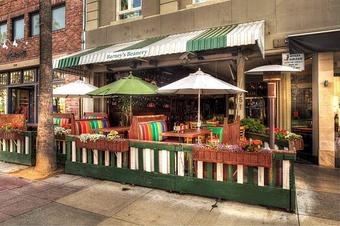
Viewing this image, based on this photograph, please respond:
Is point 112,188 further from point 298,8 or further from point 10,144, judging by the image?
point 298,8

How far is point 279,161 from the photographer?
4.40 meters

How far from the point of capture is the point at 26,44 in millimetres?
13383

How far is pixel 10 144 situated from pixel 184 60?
20.2 ft

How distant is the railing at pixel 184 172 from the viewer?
427 centimetres

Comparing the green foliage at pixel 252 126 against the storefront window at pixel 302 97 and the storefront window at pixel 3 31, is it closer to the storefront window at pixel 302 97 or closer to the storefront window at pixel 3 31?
the storefront window at pixel 302 97

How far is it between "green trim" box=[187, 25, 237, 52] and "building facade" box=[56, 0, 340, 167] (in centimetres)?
3

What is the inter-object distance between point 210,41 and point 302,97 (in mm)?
3584

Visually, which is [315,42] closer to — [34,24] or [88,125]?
[88,125]

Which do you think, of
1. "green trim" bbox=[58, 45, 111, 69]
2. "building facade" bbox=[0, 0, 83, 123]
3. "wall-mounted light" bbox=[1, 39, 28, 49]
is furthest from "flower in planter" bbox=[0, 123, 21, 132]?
"wall-mounted light" bbox=[1, 39, 28, 49]

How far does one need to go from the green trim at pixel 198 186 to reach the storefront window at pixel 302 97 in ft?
15.6

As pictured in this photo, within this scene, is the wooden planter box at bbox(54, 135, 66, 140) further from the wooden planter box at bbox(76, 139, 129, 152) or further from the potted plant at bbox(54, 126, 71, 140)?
the wooden planter box at bbox(76, 139, 129, 152)

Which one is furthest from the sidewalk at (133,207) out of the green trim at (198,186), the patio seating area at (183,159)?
the patio seating area at (183,159)

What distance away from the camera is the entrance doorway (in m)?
14.4

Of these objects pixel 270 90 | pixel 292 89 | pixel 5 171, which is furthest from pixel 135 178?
pixel 292 89
